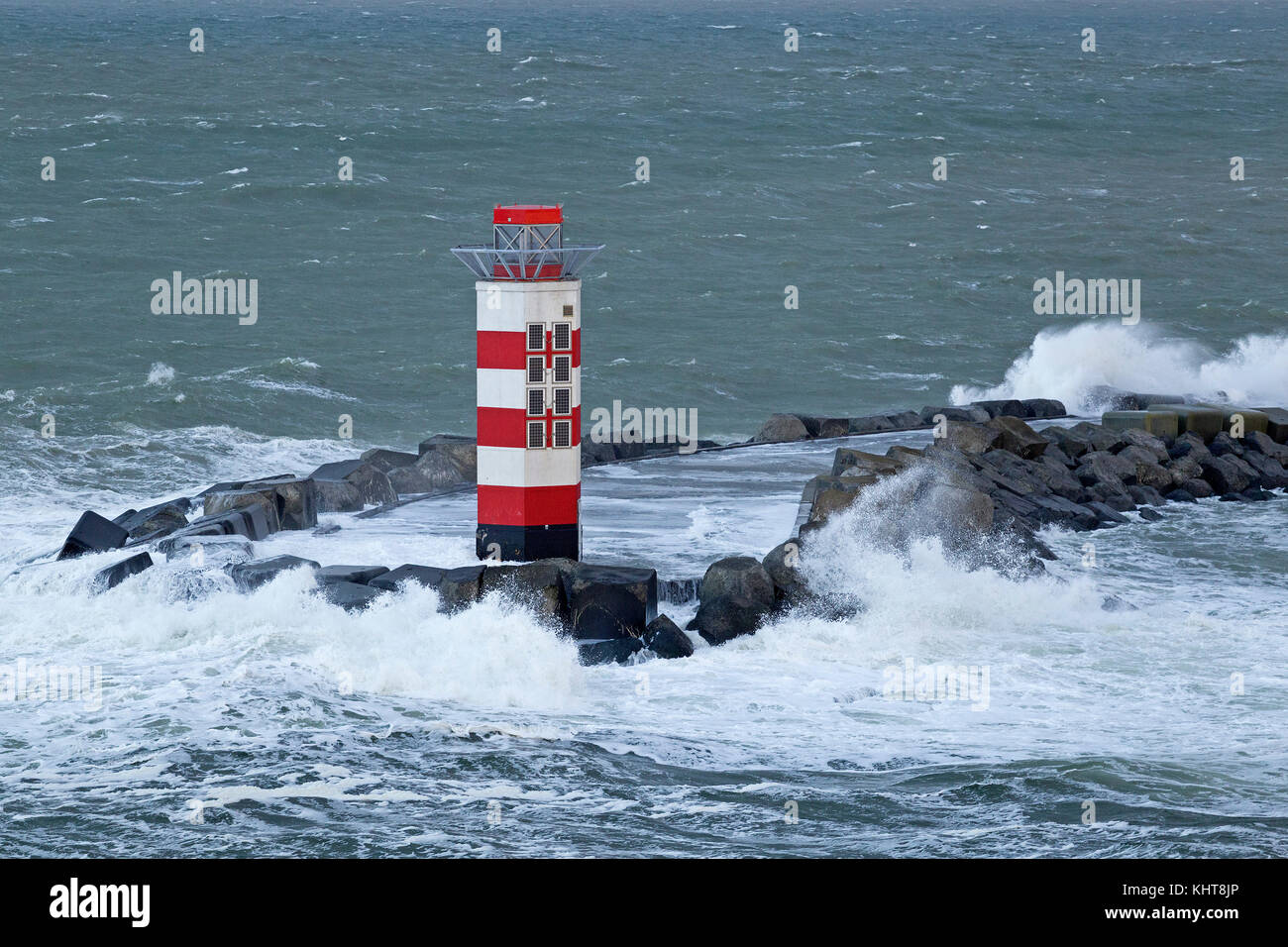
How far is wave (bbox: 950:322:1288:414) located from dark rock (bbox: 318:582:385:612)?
15.2 metres

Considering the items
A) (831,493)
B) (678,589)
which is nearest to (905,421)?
(831,493)

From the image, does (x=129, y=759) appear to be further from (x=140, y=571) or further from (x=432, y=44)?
(x=432, y=44)

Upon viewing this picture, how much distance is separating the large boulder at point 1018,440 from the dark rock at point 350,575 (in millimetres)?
8695

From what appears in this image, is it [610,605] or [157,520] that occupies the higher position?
[157,520]

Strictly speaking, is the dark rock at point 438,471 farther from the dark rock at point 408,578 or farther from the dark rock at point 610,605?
the dark rock at point 610,605

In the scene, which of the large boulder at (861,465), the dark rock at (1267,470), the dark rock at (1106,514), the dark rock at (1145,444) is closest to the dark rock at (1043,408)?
the dark rock at (1145,444)

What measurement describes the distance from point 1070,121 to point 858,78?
499 inches

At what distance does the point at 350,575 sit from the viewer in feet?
43.4

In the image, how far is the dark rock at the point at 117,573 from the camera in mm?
13570

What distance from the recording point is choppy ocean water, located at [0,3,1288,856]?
1044cm

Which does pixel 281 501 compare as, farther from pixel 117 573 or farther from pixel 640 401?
pixel 640 401

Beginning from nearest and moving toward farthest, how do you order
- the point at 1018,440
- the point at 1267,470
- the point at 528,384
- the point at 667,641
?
1. the point at 667,641
2. the point at 528,384
3. the point at 1018,440
4. the point at 1267,470

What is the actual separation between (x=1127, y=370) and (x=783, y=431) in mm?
9008
